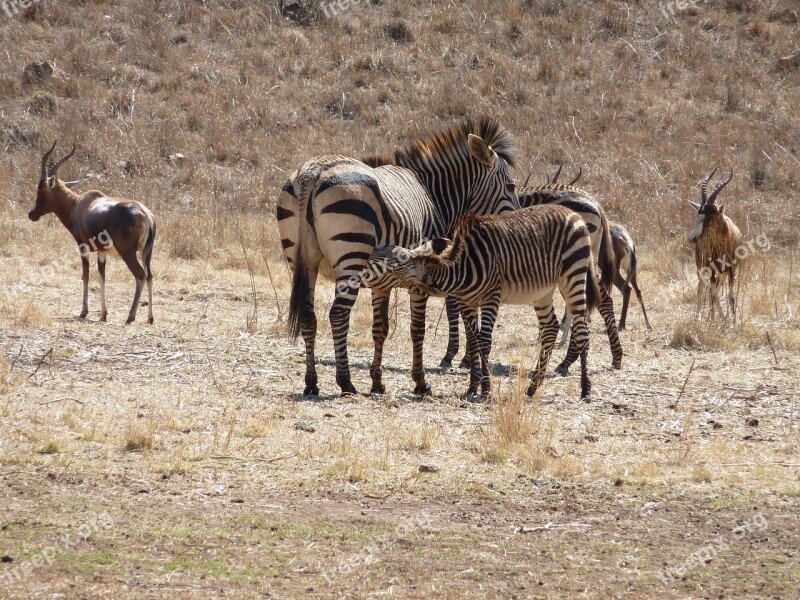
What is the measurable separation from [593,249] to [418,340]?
13.2ft

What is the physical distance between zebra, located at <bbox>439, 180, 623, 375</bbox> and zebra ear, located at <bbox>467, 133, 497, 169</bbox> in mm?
1280

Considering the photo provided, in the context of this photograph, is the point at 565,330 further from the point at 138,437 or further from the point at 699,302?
the point at 138,437

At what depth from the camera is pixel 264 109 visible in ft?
90.4

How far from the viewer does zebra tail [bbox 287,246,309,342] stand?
31.3 ft

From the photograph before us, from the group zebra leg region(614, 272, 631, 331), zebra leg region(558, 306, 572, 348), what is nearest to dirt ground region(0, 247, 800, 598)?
zebra leg region(558, 306, 572, 348)

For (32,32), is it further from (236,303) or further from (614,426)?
(614,426)

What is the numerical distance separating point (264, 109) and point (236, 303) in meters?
13.5

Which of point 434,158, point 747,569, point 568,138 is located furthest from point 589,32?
point 747,569

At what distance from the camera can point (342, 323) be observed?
9.62 metres

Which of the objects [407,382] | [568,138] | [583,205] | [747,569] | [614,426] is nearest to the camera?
[747,569]

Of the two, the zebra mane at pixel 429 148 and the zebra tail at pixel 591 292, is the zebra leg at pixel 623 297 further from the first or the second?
the zebra mane at pixel 429 148
